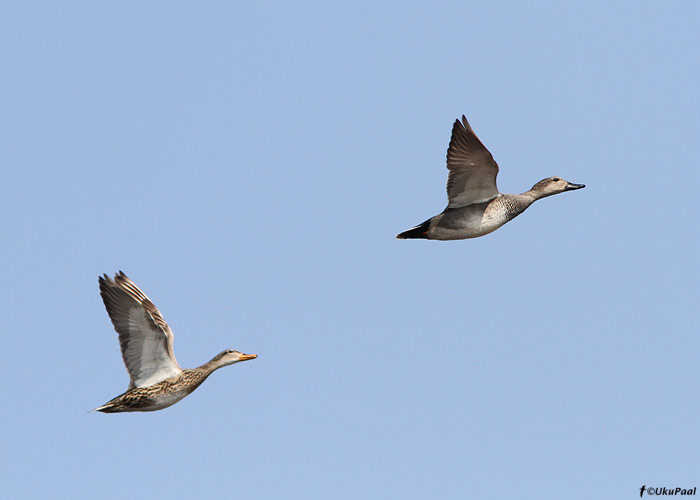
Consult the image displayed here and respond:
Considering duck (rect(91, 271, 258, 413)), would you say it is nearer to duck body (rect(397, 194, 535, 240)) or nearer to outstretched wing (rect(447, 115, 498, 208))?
duck body (rect(397, 194, 535, 240))

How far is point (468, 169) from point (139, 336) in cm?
648

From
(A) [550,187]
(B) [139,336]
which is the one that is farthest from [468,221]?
(B) [139,336]

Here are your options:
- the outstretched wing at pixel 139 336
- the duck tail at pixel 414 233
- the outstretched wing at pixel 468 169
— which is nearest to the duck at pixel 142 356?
the outstretched wing at pixel 139 336

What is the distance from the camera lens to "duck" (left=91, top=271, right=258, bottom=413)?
56.4ft

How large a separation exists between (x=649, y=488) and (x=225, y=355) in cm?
774

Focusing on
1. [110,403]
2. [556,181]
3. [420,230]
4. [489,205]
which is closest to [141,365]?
[110,403]

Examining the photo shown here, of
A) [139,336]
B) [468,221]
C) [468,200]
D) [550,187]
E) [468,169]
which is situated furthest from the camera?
[550,187]

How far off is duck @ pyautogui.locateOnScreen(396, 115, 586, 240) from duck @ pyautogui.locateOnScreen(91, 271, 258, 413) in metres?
4.86

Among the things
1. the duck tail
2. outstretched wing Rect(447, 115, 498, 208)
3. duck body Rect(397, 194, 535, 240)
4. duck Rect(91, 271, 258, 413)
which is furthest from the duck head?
duck Rect(91, 271, 258, 413)

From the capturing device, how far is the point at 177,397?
695 inches

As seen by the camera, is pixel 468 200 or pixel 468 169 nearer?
pixel 468 169

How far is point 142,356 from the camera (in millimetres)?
17406

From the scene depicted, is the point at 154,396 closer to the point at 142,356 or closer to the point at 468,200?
the point at 142,356

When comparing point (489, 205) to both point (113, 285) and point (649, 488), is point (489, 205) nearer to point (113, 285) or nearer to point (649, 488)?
point (649, 488)
